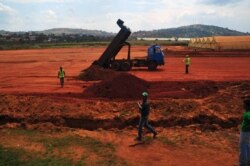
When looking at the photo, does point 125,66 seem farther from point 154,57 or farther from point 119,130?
point 119,130

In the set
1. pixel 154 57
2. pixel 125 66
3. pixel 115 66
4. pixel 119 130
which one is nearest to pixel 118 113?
pixel 119 130

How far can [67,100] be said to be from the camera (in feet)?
59.1

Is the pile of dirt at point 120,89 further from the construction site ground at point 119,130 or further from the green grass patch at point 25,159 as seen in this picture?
the green grass patch at point 25,159

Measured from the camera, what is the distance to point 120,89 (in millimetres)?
19844

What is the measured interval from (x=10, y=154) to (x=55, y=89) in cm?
1334

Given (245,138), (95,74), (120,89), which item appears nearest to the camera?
(245,138)

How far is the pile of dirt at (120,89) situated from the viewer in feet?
64.1

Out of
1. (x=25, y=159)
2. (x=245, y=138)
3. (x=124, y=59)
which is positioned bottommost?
(x=25, y=159)

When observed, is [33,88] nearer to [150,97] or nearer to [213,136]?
[150,97]

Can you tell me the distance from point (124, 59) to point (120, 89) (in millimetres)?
15554

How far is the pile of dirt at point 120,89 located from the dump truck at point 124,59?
1044cm

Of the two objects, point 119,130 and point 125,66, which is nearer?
point 119,130

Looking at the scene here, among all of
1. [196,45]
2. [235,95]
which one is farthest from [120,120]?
[196,45]

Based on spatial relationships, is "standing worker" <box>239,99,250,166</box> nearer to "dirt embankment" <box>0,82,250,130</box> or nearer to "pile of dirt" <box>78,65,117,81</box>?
"dirt embankment" <box>0,82,250,130</box>
